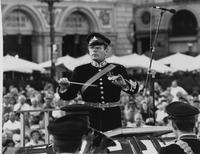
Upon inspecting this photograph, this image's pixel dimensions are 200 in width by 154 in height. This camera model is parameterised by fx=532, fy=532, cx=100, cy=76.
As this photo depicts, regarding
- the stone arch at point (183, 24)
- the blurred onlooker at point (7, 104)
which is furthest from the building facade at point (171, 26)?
the blurred onlooker at point (7, 104)

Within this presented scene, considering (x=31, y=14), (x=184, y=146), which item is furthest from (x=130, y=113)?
(x=31, y=14)

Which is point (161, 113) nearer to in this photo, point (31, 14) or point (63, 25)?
point (31, 14)

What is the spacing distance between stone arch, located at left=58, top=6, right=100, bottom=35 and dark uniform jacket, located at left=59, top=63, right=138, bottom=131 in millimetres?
26569

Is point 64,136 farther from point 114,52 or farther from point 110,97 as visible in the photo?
point 114,52

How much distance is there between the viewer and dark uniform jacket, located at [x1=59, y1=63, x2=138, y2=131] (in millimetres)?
5871

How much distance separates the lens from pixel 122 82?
5578 mm

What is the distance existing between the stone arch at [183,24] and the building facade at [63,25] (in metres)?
3.63

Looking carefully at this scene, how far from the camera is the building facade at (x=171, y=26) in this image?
1460 inches

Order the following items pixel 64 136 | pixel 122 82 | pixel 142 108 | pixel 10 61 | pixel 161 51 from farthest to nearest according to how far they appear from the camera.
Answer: pixel 161 51, pixel 10 61, pixel 142 108, pixel 122 82, pixel 64 136

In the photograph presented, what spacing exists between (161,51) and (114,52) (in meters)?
4.42

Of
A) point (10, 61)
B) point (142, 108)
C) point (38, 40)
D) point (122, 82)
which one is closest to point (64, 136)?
point (122, 82)

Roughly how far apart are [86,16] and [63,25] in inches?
70.1

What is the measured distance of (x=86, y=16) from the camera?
3388 centimetres

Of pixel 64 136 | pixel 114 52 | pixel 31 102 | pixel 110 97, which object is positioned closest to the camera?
pixel 64 136
